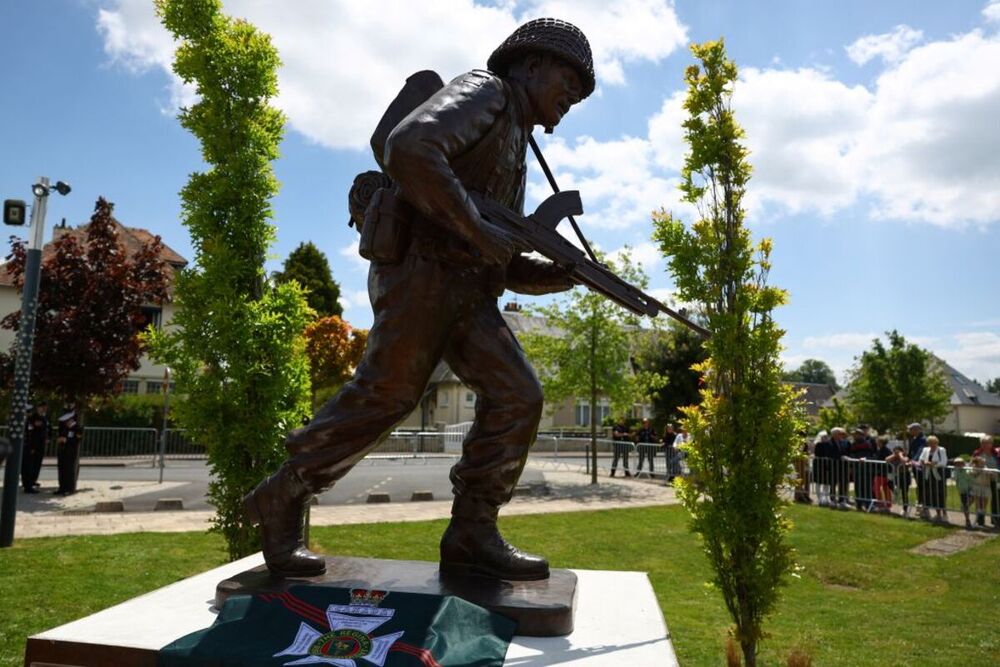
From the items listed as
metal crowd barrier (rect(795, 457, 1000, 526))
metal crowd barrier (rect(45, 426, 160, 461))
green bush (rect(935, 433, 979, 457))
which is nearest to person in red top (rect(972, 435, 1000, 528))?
metal crowd barrier (rect(795, 457, 1000, 526))

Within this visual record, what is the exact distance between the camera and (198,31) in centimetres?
724

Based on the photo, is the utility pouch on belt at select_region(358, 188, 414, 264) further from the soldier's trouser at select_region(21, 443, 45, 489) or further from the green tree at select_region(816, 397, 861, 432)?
the green tree at select_region(816, 397, 861, 432)

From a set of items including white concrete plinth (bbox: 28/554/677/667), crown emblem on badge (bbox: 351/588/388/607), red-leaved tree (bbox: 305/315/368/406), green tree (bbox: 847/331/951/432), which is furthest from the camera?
green tree (bbox: 847/331/951/432)

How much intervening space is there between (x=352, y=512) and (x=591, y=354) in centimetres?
894

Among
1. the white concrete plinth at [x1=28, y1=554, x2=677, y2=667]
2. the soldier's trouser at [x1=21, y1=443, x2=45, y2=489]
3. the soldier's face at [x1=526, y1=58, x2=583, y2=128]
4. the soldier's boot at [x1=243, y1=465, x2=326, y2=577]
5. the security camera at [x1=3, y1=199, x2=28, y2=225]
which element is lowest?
the soldier's trouser at [x1=21, y1=443, x2=45, y2=489]

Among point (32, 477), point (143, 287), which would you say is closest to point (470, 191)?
point (143, 287)

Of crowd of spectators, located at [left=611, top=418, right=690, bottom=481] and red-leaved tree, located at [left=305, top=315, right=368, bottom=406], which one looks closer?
crowd of spectators, located at [left=611, top=418, right=690, bottom=481]

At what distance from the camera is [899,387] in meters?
36.1

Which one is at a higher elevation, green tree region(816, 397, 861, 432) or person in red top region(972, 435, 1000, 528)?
green tree region(816, 397, 861, 432)

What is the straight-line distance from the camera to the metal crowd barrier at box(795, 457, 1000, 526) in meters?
13.1

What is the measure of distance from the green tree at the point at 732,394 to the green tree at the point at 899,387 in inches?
1433

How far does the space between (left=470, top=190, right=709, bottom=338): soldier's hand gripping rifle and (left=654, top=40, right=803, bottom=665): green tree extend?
4.19 feet

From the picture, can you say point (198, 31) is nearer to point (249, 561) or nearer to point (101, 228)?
point (249, 561)

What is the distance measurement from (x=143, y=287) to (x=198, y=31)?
339 inches
